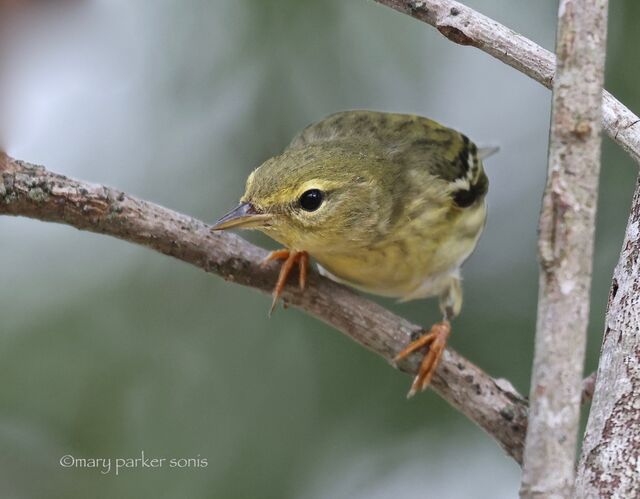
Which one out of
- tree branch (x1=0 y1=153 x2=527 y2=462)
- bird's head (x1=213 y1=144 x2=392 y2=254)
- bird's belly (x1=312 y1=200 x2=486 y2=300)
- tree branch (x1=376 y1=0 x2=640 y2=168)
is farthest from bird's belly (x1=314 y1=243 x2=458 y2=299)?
tree branch (x1=376 y1=0 x2=640 y2=168)

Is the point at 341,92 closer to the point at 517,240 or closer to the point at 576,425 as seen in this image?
the point at 517,240

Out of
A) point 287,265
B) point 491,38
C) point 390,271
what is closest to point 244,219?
point 287,265

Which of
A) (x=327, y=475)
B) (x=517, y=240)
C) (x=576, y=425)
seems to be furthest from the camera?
(x=517, y=240)

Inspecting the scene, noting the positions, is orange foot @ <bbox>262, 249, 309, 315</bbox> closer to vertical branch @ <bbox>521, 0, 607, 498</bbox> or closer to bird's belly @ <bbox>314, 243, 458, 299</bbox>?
bird's belly @ <bbox>314, 243, 458, 299</bbox>

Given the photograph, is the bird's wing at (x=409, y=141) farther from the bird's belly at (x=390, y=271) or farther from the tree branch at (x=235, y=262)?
the tree branch at (x=235, y=262)

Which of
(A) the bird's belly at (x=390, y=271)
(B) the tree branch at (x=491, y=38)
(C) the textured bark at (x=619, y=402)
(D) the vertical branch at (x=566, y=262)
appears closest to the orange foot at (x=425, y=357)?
(A) the bird's belly at (x=390, y=271)

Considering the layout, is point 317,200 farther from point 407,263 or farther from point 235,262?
point 407,263

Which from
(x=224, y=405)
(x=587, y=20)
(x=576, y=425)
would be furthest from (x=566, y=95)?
(x=224, y=405)
